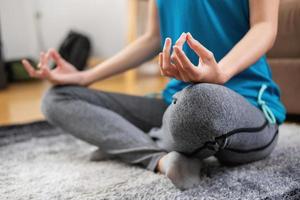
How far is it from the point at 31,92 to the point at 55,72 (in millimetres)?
1384

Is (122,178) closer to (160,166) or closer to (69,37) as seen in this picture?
(160,166)

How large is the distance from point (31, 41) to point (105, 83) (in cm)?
95

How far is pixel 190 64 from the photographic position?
0.54 meters

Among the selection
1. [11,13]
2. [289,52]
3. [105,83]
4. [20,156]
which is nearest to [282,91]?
[289,52]

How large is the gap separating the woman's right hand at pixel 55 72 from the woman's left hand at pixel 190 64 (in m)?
0.39

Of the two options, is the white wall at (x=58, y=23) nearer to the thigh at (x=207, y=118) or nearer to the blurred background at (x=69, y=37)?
the blurred background at (x=69, y=37)

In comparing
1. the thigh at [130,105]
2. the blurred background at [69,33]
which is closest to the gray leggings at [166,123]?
the thigh at [130,105]

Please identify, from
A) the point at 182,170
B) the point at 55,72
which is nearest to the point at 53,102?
the point at 55,72

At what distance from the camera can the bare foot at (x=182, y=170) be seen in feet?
2.23

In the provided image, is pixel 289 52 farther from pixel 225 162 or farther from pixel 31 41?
pixel 31 41

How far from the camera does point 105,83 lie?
2463 millimetres

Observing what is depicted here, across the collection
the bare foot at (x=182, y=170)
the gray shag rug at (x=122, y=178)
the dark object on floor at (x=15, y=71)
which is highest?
the bare foot at (x=182, y=170)

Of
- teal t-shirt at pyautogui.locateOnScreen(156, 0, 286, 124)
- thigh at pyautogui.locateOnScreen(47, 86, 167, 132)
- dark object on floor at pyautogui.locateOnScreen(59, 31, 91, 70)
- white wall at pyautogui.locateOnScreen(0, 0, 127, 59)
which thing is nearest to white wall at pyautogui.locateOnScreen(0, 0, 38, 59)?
white wall at pyautogui.locateOnScreen(0, 0, 127, 59)

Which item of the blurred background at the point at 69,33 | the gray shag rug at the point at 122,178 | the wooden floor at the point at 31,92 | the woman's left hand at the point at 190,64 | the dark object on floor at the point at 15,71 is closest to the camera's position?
the woman's left hand at the point at 190,64
